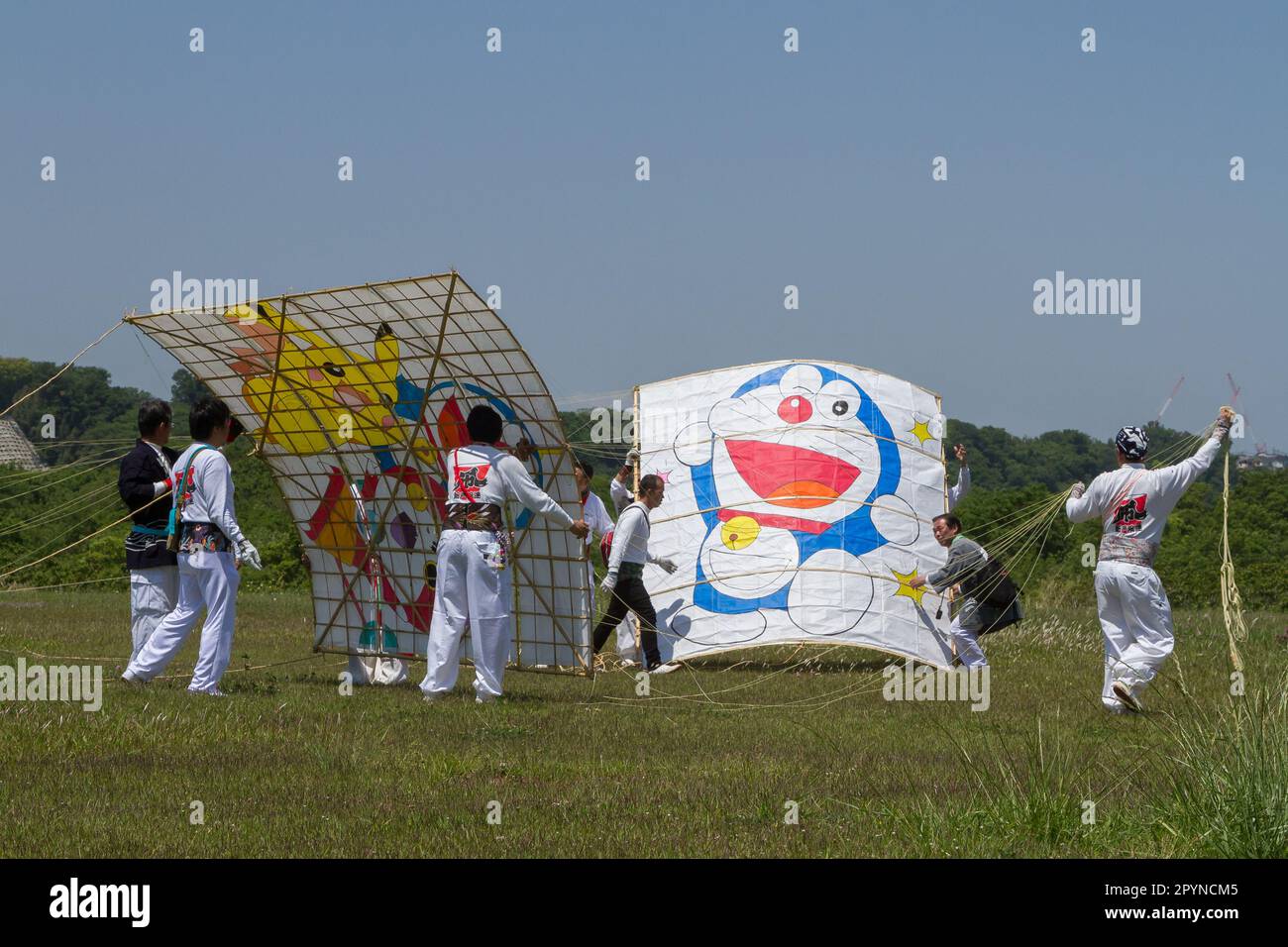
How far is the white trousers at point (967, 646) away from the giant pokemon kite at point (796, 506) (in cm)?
72

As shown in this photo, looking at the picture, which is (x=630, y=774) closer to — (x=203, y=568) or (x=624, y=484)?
(x=203, y=568)

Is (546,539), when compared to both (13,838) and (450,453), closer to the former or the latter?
(450,453)

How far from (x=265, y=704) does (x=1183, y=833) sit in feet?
20.8

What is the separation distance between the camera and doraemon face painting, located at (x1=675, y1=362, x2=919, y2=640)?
49.9 ft

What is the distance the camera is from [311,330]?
12.1 meters

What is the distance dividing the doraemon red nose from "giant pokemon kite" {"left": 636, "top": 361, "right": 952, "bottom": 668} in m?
0.01

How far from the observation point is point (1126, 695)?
11094mm

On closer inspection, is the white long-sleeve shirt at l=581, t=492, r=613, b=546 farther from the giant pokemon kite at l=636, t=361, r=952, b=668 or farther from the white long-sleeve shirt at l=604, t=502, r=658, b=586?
the white long-sleeve shirt at l=604, t=502, r=658, b=586

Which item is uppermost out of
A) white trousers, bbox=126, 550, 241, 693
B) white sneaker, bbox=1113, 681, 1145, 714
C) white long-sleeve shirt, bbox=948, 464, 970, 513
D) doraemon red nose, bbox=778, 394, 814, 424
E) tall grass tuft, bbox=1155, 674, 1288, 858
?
doraemon red nose, bbox=778, 394, 814, 424

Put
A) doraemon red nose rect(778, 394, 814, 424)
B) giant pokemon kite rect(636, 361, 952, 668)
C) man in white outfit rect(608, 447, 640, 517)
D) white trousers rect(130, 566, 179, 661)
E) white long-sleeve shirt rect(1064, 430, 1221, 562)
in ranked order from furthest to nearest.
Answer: doraemon red nose rect(778, 394, 814, 424) < man in white outfit rect(608, 447, 640, 517) < giant pokemon kite rect(636, 361, 952, 668) < white trousers rect(130, 566, 179, 661) < white long-sleeve shirt rect(1064, 430, 1221, 562)

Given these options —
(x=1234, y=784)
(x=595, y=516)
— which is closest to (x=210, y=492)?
(x=595, y=516)

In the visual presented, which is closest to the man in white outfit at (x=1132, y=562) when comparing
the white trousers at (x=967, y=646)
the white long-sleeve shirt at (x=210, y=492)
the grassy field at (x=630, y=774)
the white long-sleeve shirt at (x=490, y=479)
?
the grassy field at (x=630, y=774)

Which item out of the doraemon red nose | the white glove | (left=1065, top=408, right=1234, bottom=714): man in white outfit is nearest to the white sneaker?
(left=1065, top=408, right=1234, bottom=714): man in white outfit
